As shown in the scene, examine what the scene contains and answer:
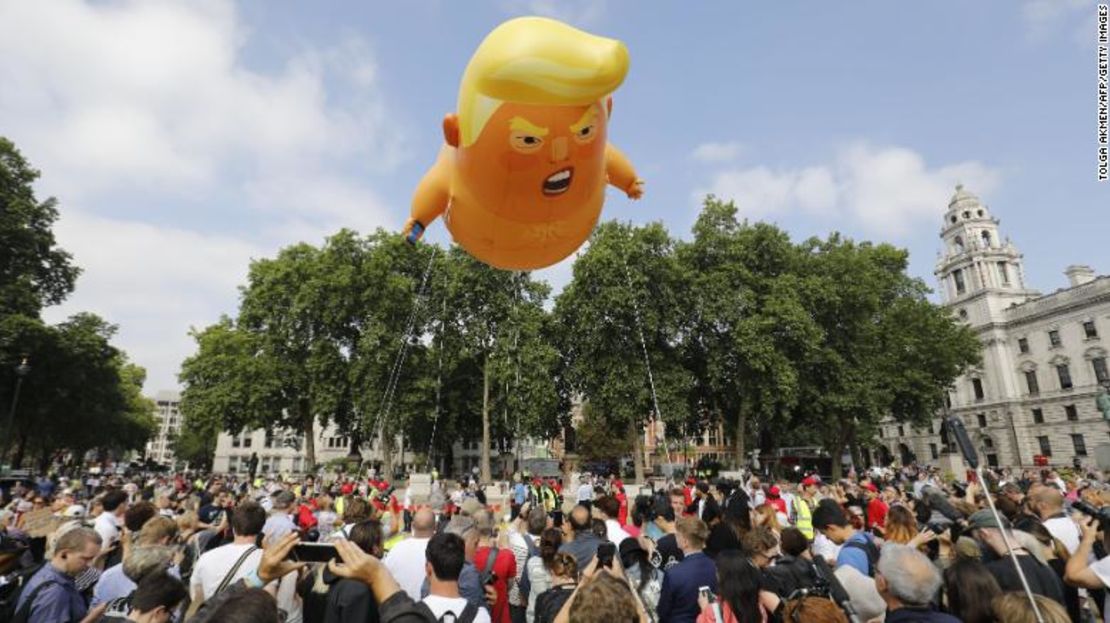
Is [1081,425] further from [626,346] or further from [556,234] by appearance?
[556,234]

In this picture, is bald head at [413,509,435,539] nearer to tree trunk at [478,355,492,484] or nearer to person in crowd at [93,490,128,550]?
person in crowd at [93,490,128,550]

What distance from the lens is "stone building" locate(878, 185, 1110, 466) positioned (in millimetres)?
51969

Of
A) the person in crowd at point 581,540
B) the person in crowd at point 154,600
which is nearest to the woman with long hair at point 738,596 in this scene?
the person in crowd at point 581,540

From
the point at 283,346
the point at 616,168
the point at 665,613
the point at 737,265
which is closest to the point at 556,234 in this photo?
the point at 616,168

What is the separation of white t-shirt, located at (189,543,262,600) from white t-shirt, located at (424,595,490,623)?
1.48 m

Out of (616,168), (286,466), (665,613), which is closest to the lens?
(665,613)

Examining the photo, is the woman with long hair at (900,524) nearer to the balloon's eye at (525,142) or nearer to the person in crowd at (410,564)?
the person in crowd at (410,564)

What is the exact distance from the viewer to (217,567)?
3725 millimetres

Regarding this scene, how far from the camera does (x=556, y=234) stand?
557 centimetres

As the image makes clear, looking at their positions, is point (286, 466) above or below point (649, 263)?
below

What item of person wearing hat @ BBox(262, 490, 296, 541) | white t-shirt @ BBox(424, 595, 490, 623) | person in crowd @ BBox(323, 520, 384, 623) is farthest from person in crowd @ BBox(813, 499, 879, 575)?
person wearing hat @ BBox(262, 490, 296, 541)

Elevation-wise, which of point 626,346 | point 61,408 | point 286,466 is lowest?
point 286,466

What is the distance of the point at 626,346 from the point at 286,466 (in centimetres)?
5252

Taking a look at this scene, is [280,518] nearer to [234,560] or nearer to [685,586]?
[234,560]
